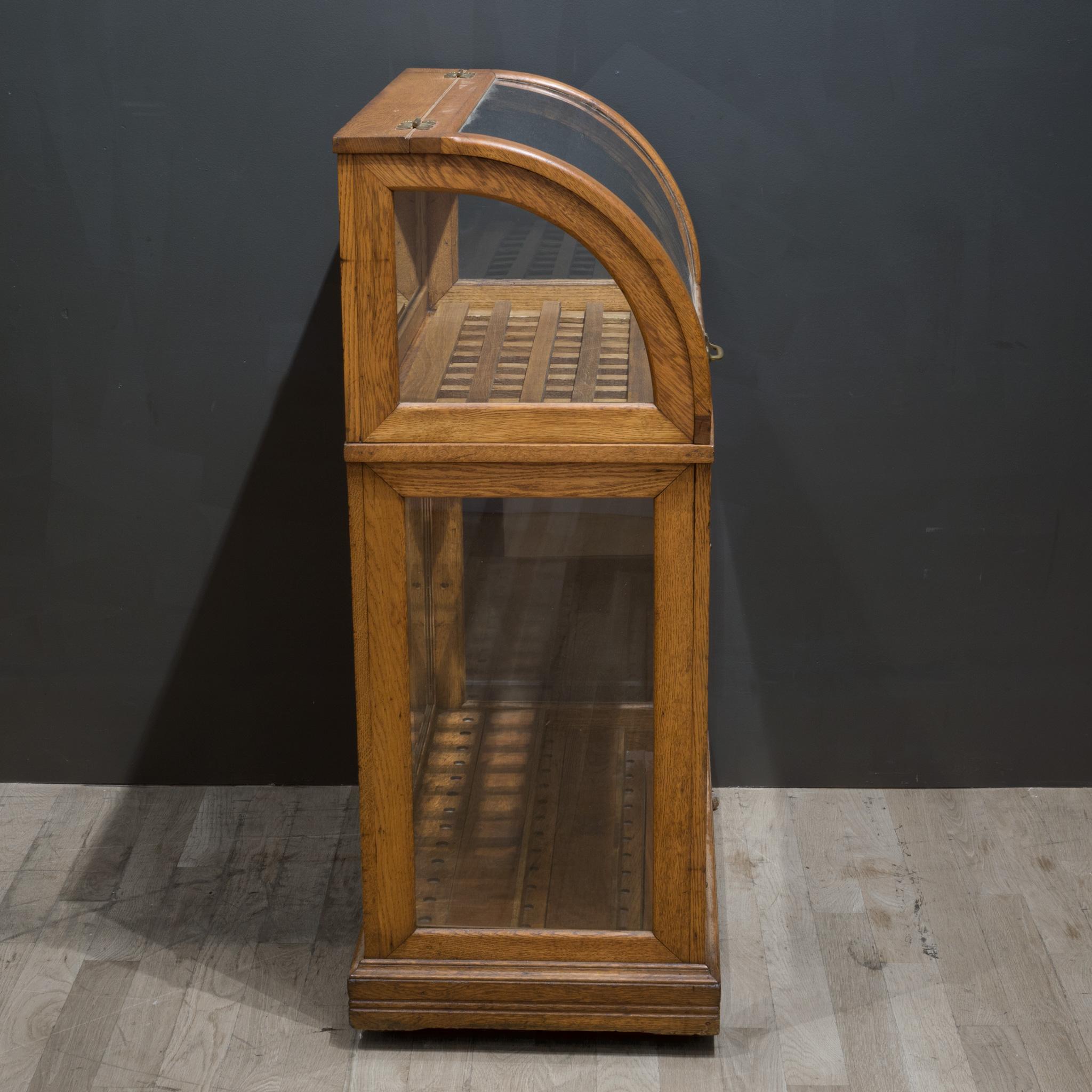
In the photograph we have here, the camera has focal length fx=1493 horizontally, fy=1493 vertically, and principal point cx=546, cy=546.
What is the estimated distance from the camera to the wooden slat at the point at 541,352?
1.92 meters

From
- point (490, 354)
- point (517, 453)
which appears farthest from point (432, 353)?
point (517, 453)

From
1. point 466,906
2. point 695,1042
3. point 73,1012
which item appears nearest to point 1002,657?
point 695,1042

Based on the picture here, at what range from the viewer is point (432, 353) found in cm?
197

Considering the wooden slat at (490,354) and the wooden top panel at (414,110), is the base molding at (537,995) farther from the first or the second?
the wooden top panel at (414,110)

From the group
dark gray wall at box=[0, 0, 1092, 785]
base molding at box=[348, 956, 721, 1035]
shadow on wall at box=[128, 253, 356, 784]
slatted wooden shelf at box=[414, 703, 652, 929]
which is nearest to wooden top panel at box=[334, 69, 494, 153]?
dark gray wall at box=[0, 0, 1092, 785]

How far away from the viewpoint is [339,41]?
244 centimetres

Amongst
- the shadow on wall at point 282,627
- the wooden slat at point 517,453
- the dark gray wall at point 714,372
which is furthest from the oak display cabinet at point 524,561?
the shadow on wall at point 282,627

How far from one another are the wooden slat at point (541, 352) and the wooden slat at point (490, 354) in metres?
0.04

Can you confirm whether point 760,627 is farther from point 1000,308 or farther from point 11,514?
point 11,514

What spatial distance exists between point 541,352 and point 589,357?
2.6 inches

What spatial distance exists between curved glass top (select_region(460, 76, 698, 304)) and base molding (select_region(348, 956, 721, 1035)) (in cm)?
97

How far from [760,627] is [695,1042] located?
823mm

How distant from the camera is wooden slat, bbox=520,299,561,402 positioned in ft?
6.31

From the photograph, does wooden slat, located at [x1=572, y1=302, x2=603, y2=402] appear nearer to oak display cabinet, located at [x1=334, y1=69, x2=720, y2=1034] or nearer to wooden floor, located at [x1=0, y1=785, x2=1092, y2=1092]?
oak display cabinet, located at [x1=334, y1=69, x2=720, y2=1034]
